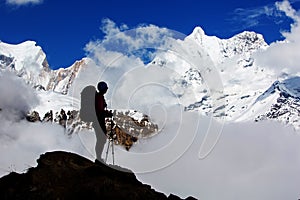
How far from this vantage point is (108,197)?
21.3m

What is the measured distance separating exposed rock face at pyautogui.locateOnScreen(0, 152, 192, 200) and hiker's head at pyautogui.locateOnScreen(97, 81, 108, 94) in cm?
344

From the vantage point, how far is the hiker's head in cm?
2484

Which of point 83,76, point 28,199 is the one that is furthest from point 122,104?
point 28,199

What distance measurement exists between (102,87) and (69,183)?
503cm

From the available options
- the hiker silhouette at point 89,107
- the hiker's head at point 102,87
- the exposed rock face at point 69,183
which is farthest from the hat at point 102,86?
the exposed rock face at point 69,183

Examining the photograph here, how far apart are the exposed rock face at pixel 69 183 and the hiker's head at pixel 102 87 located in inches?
136

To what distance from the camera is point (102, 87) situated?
82.4 feet

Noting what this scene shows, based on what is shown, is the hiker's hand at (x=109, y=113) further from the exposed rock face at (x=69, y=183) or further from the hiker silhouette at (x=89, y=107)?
the exposed rock face at (x=69, y=183)

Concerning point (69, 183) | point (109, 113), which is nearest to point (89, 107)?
point (109, 113)

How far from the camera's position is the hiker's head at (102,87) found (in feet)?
81.5

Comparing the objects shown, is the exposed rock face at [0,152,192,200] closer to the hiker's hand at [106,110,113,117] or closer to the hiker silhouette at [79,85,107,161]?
the hiker silhouette at [79,85,107,161]

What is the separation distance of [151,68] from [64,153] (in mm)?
5602

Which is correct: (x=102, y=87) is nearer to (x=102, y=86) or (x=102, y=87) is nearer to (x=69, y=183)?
(x=102, y=86)

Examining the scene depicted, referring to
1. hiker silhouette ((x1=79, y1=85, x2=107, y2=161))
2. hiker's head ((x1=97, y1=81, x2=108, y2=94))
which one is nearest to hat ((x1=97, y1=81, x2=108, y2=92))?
hiker's head ((x1=97, y1=81, x2=108, y2=94))
